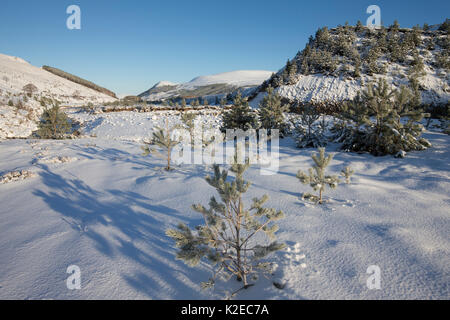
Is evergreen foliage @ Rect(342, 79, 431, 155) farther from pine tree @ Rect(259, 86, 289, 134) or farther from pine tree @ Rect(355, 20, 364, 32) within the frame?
pine tree @ Rect(355, 20, 364, 32)

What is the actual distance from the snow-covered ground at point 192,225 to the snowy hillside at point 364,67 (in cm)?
1696

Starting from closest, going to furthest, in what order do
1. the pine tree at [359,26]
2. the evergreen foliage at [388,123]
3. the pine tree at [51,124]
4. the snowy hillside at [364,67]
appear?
the evergreen foliage at [388,123] < the pine tree at [51,124] < the snowy hillside at [364,67] < the pine tree at [359,26]

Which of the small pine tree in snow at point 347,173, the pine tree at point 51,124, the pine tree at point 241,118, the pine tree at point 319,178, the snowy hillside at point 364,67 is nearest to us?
the pine tree at point 319,178

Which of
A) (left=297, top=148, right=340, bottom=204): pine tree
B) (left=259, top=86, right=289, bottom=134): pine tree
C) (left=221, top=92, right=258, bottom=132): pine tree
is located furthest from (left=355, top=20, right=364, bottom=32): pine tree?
(left=297, top=148, right=340, bottom=204): pine tree

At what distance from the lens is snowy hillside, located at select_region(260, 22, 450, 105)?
65.9 ft

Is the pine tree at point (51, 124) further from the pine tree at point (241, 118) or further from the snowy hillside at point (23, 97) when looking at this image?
the pine tree at point (241, 118)

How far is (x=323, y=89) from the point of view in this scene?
20891 mm

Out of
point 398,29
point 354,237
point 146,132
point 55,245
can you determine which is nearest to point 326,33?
point 398,29

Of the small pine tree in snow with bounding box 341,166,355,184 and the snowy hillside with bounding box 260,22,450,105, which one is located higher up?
the snowy hillside with bounding box 260,22,450,105

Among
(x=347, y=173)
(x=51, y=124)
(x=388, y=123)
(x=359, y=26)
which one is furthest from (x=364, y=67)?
(x=51, y=124)

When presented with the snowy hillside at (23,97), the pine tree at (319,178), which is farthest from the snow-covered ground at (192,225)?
the snowy hillside at (23,97)

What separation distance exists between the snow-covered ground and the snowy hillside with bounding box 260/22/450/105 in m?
17.0

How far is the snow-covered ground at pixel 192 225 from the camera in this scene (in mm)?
2213

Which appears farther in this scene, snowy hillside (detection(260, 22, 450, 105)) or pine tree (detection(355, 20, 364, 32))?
pine tree (detection(355, 20, 364, 32))
